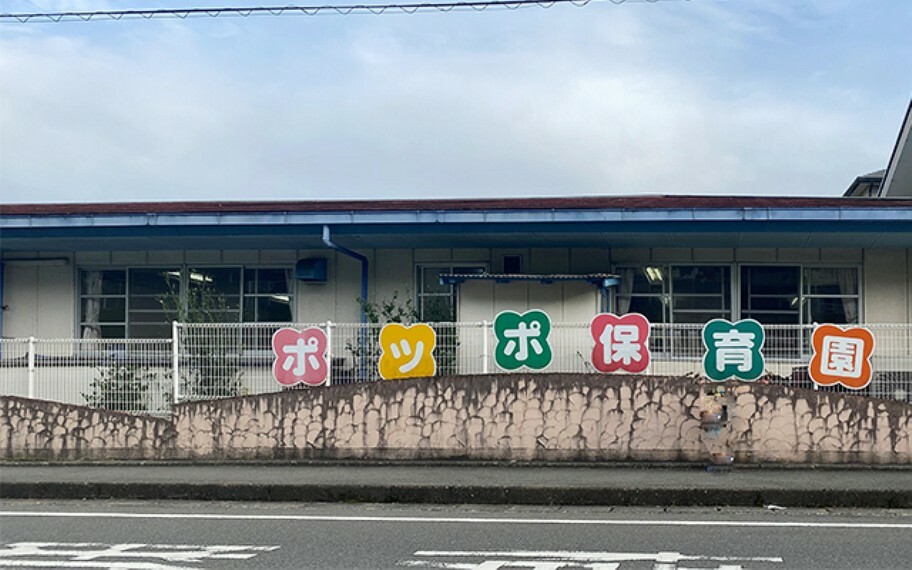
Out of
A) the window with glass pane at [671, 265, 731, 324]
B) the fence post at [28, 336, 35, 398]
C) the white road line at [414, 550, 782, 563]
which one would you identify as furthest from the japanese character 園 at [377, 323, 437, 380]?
the window with glass pane at [671, 265, 731, 324]

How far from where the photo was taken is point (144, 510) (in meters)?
9.47

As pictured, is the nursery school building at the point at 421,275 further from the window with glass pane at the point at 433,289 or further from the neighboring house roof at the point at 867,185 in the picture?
the neighboring house roof at the point at 867,185

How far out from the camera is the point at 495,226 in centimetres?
1388

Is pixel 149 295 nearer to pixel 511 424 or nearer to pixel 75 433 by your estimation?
pixel 75 433

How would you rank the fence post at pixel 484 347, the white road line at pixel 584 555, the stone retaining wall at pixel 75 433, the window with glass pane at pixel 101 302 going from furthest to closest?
the window with glass pane at pixel 101 302 → the stone retaining wall at pixel 75 433 → the fence post at pixel 484 347 → the white road line at pixel 584 555

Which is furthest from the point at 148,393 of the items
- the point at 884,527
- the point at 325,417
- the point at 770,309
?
the point at 770,309

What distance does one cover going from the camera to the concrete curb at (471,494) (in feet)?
30.0

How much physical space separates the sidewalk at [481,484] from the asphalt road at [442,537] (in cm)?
21

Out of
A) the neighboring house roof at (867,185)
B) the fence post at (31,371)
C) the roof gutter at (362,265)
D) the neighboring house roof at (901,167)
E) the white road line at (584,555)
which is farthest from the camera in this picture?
the neighboring house roof at (867,185)

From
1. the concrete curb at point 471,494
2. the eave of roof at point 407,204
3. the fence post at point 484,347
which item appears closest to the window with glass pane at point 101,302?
the eave of roof at point 407,204

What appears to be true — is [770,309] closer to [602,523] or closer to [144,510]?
A: [602,523]

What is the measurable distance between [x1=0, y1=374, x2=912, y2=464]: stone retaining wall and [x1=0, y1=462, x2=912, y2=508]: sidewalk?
0.74ft

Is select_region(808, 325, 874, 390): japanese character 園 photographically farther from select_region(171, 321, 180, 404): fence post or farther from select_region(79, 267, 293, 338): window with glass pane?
select_region(79, 267, 293, 338): window with glass pane

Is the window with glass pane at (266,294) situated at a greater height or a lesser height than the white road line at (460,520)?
greater
